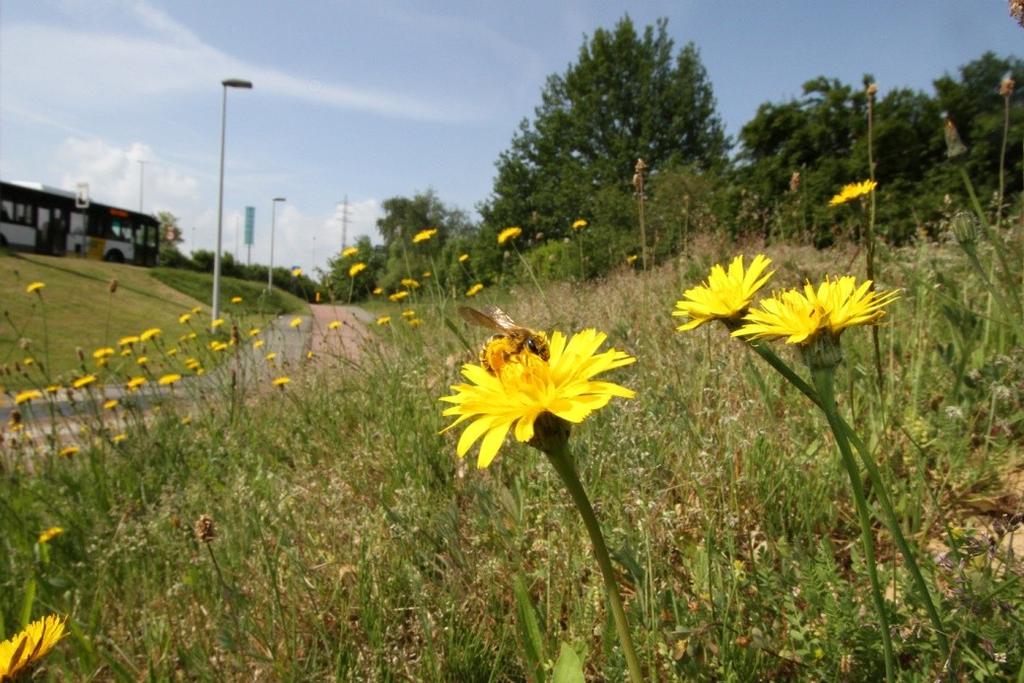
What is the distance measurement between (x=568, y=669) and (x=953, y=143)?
5.35 feet

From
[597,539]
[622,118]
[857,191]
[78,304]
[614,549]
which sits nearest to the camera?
[597,539]

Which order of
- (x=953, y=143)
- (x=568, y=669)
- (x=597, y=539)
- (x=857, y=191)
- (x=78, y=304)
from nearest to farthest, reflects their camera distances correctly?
(x=597, y=539), (x=568, y=669), (x=953, y=143), (x=857, y=191), (x=78, y=304)

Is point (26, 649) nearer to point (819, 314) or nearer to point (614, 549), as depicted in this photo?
point (614, 549)

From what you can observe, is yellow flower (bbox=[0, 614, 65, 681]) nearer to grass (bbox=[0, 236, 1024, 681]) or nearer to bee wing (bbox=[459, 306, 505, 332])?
grass (bbox=[0, 236, 1024, 681])

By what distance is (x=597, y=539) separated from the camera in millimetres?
661

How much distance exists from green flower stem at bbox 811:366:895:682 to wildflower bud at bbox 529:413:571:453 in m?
0.32

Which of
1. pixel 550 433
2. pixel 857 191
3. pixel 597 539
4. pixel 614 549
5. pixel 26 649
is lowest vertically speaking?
pixel 26 649

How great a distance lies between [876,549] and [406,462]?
5.29ft

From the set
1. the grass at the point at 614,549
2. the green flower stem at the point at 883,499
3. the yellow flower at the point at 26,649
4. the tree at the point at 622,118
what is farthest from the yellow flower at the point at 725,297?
the tree at the point at 622,118

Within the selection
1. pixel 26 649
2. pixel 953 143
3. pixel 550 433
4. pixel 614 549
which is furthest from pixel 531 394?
pixel 953 143

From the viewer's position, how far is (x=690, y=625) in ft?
3.98

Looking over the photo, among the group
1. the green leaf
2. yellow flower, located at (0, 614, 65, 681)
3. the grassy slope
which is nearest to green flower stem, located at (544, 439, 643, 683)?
the green leaf

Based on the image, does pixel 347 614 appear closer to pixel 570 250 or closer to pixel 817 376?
pixel 817 376

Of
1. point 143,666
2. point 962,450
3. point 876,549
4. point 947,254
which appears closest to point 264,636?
point 143,666
